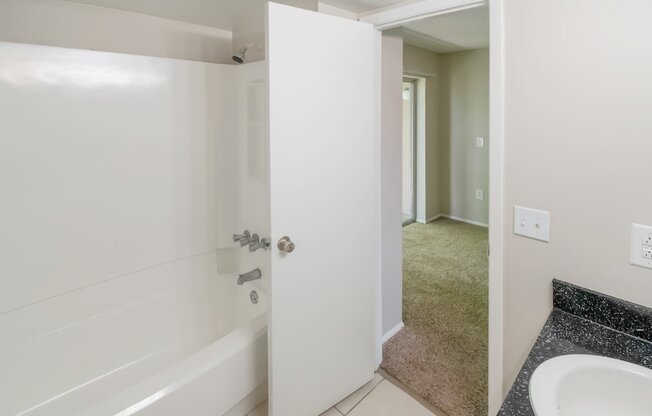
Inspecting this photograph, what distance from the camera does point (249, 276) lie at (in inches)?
77.1

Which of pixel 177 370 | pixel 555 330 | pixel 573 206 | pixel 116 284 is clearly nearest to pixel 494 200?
pixel 573 206

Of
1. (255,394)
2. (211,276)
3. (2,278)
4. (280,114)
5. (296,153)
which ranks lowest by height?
(255,394)

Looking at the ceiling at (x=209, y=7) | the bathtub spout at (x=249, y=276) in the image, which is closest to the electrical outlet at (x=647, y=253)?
the ceiling at (x=209, y=7)

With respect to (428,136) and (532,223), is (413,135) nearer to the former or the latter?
(428,136)

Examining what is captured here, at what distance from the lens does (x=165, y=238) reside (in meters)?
2.00

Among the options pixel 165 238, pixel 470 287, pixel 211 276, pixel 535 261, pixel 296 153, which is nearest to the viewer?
pixel 535 261

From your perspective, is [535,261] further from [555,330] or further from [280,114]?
[280,114]

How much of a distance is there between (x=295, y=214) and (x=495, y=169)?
0.84m

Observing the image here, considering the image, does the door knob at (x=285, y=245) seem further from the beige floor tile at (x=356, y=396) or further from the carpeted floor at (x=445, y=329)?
the carpeted floor at (x=445, y=329)

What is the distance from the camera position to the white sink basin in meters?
0.89

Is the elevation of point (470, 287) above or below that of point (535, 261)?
below

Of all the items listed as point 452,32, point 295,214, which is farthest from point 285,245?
point 452,32

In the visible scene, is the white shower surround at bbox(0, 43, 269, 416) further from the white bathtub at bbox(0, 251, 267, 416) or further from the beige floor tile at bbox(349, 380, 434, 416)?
the beige floor tile at bbox(349, 380, 434, 416)

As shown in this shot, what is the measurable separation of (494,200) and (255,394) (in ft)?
4.79
